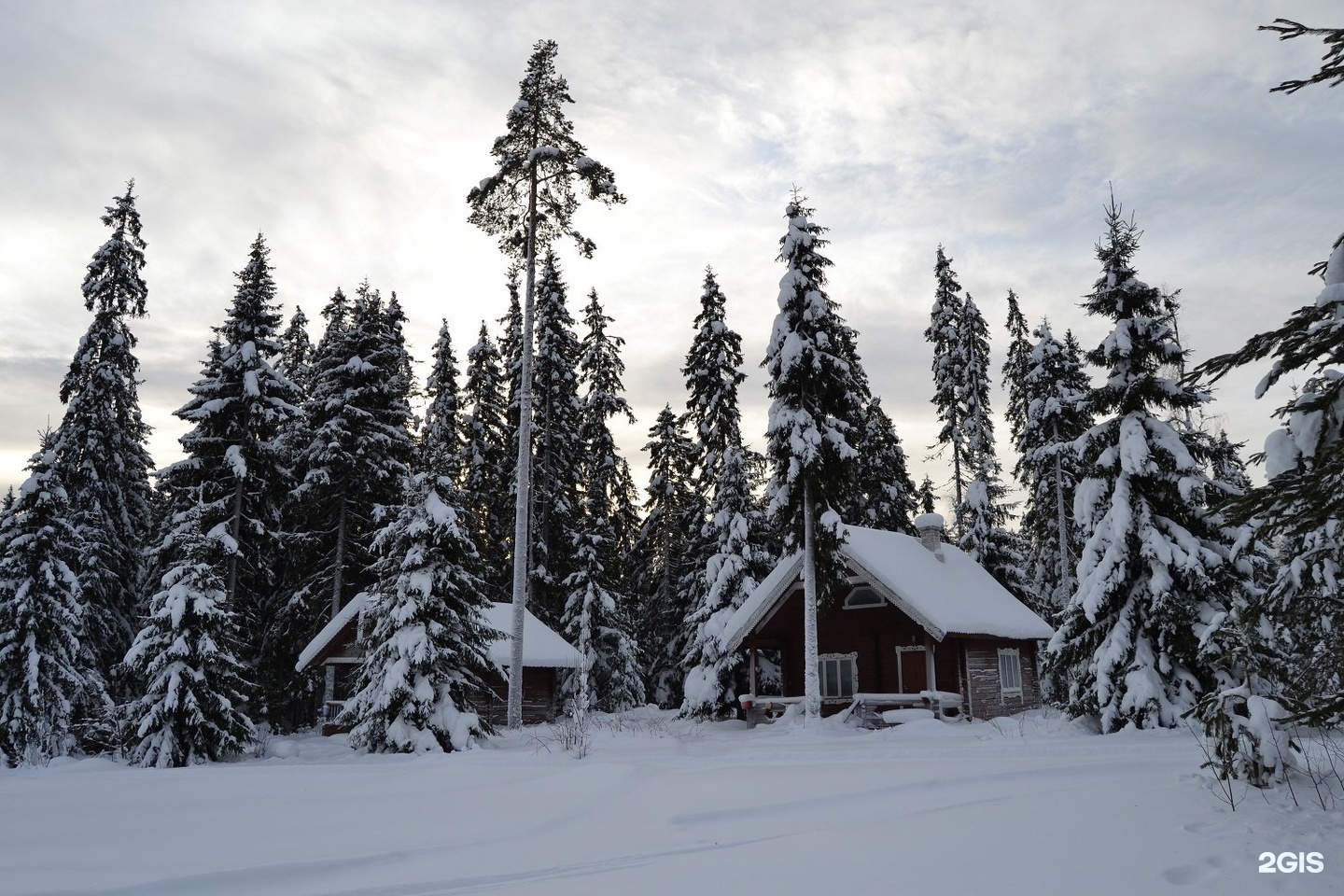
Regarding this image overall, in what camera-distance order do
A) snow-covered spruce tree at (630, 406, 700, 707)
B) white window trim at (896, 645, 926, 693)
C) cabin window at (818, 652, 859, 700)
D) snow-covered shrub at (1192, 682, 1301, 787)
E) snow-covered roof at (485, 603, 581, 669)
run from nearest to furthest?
1. snow-covered shrub at (1192, 682, 1301, 787)
2. white window trim at (896, 645, 926, 693)
3. snow-covered roof at (485, 603, 581, 669)
4. cabin window at (818, 652, 859, 700)
5. snow-covered spruce tree at (630, 406, 700, 707)

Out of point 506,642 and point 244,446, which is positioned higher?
point 244,446

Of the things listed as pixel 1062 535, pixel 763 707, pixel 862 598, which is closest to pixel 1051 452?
pixel 1062 535

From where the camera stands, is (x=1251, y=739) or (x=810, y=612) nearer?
(x=1251, y=739)

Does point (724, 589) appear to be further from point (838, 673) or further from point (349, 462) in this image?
point (349, 462)

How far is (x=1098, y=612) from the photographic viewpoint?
19.0 metres

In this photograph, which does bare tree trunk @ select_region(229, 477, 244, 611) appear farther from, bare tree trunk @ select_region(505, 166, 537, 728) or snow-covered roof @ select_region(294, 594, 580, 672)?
bare tree trunk @ select_region(505, 166, 537, 728)

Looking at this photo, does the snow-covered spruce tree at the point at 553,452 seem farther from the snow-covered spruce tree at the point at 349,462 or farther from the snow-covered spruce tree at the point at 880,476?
the snow-covered spruce tree at the point at 880,476

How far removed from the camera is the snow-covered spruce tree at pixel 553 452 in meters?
37.4

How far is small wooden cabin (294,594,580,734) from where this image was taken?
27.8 meters

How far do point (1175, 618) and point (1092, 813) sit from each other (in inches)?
433

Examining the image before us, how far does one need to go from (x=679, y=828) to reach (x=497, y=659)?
1846cm

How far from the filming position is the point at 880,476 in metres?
40.8

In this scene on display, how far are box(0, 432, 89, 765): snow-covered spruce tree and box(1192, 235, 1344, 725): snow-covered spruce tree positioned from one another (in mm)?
25648

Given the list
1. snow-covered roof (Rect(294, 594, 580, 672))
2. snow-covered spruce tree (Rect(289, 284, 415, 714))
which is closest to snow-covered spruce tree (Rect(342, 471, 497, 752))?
snow-covered roof (Rect(294, 594, 580, 672))
